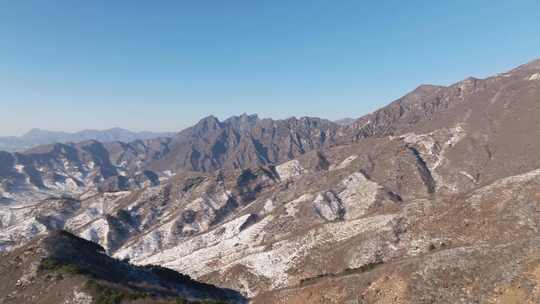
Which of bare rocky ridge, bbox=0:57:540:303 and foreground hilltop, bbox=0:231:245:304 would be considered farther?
foreground hilltop, bbox=0:231:245:304

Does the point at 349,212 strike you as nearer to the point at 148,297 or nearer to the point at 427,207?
the point at 427,207

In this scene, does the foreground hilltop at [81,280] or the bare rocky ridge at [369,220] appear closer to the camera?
the bare rocky ridge at [369,220]

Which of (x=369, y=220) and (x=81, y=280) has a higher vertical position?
(x=81, y=280)

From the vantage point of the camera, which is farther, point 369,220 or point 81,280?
point 369,220

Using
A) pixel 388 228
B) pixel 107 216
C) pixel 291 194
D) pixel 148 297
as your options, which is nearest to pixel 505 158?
pixel 291 194
